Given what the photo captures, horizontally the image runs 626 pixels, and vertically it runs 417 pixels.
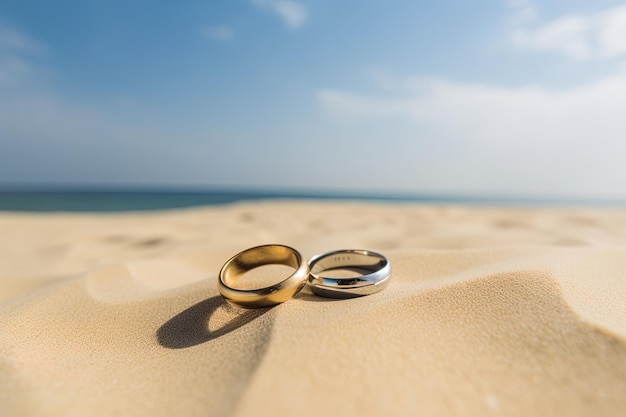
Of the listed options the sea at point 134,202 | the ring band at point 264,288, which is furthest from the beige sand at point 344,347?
the sea at point 134,202

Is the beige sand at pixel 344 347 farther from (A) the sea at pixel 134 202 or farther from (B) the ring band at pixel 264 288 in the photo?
(A) the sea at pixel 134 202

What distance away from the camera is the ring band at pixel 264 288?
1382 millimetres

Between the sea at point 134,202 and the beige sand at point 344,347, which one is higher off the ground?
the beige sand at point 344,347

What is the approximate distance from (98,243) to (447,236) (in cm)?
367

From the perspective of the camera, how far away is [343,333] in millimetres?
1086

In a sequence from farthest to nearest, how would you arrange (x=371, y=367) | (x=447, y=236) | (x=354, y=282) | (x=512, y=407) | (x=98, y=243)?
(x=98, y=243), (x=447, y=236), (x=354, y=282), (x=371, y=367), (x=512, y=407)

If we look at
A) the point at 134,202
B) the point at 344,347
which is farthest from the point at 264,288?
the point at 134,202

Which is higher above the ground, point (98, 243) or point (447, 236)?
point (447, 236)

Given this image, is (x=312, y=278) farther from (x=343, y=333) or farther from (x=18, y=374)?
(x=18, y=374)

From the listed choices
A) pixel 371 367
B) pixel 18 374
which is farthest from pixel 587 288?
pixel 18 374

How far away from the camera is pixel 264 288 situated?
138 cm

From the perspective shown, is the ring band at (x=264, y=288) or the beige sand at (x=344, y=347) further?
the ring band at (x=264, y=288)

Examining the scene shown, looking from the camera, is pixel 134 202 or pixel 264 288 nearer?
pixel 264 288

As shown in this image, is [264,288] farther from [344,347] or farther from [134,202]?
[134,202]
